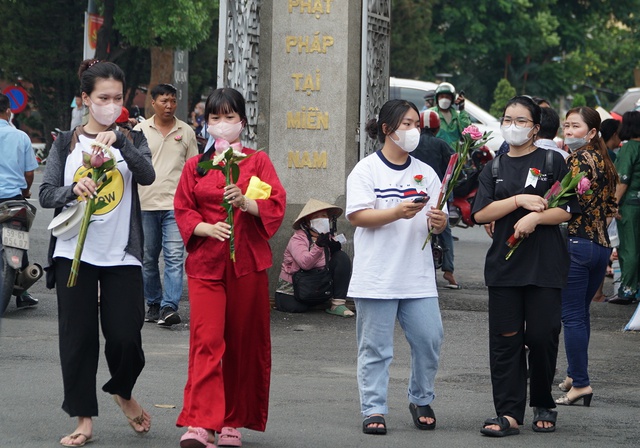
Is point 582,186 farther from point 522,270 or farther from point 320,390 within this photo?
point 320,390

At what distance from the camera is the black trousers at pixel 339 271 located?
11.1 meters

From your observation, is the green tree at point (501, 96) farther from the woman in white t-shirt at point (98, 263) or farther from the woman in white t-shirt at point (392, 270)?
the woman in white t-shirt at point (98, 263)

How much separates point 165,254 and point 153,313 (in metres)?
0.53

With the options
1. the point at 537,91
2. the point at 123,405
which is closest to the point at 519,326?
the point at 123,405

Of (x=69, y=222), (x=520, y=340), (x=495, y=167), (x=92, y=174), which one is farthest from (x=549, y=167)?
(x=69, y=222)

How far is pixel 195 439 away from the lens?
6051mm

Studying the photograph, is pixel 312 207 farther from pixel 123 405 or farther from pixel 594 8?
pixel 594 8

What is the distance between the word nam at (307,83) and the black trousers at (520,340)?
15.3 feet

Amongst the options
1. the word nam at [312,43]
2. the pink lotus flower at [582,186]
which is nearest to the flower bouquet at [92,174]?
the pink lotus flower at [582,186]

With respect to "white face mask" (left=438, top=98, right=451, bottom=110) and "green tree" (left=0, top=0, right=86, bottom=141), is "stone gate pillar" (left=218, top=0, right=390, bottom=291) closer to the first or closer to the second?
"white face mask" (left=438, top=98, right=451, bottom=110)

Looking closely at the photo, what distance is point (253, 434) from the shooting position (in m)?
6.75

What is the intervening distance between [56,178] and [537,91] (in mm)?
53336

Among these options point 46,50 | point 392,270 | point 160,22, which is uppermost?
point 160,22

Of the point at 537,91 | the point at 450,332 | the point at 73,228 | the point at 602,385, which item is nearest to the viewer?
the point at 73,228
